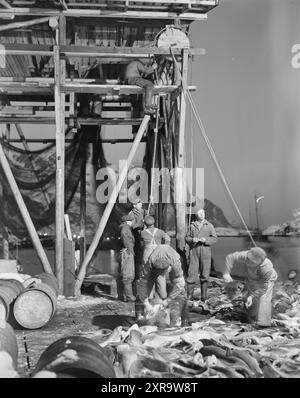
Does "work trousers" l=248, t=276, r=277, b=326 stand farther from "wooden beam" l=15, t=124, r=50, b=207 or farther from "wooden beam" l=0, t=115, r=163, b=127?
"wooden beam" l=15, t=124, r=50, b=207

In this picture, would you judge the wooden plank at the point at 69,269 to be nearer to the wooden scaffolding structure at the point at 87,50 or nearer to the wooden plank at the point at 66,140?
the wooden scaffolding structure at the point at 87,50

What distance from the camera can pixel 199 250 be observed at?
10414 millimetres

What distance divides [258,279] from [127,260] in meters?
3.41

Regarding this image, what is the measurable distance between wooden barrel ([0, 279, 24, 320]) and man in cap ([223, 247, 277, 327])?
11.2ft

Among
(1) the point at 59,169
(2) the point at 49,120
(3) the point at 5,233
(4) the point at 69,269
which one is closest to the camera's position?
(4) the point at 69,269

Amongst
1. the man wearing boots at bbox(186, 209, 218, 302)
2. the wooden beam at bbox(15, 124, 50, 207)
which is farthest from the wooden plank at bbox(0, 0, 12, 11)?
the wooden beam at bbox(15, 124, 50, 207)

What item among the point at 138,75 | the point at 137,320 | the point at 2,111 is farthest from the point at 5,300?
the point at 2,111

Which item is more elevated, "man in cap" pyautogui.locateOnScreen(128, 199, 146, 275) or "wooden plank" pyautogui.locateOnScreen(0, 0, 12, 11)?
"wooden plank" pyautogui.locateOnScreen(0, 0, 12, 11)

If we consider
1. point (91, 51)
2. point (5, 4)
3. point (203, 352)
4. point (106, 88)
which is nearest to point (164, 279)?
point (203, 352)

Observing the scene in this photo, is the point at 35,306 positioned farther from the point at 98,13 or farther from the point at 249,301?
the point at 98,13

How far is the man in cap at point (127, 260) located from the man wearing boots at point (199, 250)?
123 centimetres

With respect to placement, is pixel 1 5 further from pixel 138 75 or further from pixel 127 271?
pixel 127 271

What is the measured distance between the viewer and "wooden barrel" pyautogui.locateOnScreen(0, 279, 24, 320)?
809 centimetres

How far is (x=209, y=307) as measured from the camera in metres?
9.78
